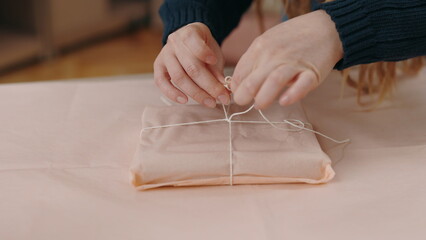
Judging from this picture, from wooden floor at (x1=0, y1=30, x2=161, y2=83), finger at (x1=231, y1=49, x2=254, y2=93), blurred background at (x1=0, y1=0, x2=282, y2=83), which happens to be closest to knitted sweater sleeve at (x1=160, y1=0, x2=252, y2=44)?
finger at (x1=231, y1=49, x2=254, y2=93)

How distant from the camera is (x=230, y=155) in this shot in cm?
63

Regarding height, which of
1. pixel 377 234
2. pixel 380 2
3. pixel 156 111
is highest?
pixel 380 2

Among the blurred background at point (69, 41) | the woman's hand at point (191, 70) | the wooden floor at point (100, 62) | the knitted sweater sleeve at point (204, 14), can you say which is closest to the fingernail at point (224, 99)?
the woman's hand at point (191, 70)

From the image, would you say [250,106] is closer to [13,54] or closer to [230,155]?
[230,155]

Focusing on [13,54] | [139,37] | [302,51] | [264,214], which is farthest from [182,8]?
[139,37]

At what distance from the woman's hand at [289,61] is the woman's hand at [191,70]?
0.06 m

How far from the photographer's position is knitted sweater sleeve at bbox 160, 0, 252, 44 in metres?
0.90

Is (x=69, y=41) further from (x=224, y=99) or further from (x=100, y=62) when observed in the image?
(x=224, y=99)

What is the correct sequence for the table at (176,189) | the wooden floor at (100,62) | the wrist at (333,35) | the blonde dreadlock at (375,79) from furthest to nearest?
1. the wooden floor at (100,62)
2. the blonde dreadlock at (375,79)
3. the wrist at (333,35)
4. the table at (176,189)

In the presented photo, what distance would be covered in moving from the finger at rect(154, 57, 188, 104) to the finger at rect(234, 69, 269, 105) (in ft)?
0.41

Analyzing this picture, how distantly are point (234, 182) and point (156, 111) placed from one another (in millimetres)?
168

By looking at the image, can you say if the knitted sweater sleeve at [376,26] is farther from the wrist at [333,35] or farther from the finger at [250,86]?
the finger at [250,86]

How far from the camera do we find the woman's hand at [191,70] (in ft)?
2.37

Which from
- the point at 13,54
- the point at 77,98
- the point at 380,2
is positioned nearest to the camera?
the point at 380,2
